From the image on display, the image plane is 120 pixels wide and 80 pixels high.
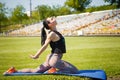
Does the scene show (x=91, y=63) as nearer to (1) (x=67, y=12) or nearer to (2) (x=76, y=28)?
(2) (x=76, y=28)

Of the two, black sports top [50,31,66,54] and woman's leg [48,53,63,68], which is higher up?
black sports top [50,31,66,54]

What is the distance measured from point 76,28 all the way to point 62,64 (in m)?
19.8

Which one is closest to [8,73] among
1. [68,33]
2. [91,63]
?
[91,63]

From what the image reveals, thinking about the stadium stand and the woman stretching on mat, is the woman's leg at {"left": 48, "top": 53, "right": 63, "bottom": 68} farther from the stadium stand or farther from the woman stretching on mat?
the stadium stand

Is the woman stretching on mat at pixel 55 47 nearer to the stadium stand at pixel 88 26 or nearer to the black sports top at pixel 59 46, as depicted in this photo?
the black sports top at pixel 59 46

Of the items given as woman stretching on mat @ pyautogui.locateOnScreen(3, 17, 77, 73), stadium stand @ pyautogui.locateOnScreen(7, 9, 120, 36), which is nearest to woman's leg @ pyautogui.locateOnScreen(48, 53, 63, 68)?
woman stretching on mat @ pyautogui.locateOnScreen(3, 17, 77, 73)

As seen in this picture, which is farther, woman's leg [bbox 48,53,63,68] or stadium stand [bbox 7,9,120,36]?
stadium stand [bbox 7,9,120,36]

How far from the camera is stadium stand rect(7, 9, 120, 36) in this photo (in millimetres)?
17934

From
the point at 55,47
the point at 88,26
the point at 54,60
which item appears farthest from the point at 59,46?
the point at 88,26

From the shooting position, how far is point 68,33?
23484mm

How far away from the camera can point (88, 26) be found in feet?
73.9

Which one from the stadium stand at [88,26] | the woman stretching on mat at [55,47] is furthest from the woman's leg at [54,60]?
the stadium stand at [88,26]

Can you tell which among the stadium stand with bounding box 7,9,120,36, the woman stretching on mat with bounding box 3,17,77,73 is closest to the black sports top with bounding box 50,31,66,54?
the woman stretching on mat with bounding box 3,17,77,73

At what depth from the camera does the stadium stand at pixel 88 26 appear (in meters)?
17.9
